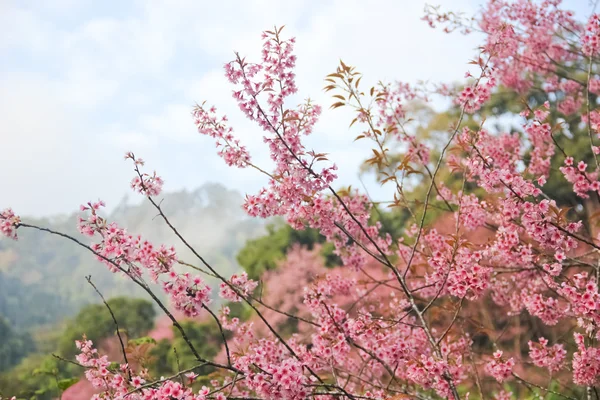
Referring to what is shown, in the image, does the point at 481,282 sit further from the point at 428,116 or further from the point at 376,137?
the point at 428,116

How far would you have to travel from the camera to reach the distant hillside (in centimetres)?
5909

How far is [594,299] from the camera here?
6.88ft

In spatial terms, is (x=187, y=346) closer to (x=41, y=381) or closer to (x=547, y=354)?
(x=41, y=381)

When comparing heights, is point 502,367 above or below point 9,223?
below

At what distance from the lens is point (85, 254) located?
87.5 metres

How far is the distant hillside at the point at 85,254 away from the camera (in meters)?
59.1

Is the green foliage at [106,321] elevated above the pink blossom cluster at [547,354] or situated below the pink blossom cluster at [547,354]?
above

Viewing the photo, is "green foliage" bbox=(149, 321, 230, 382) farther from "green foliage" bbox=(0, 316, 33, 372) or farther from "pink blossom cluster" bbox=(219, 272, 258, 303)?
"green foliage" bbox=(0, 316, 33, 372)

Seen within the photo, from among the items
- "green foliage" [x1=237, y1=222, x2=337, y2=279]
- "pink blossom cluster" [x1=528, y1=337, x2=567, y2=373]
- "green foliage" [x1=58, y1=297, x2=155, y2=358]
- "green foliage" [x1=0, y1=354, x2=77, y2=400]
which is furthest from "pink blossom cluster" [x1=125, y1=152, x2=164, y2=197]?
"green foliage" [x1=58, y1=297, x2=155, y2=358]

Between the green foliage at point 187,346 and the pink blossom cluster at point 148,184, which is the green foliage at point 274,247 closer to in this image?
the green foliage at point 187,346

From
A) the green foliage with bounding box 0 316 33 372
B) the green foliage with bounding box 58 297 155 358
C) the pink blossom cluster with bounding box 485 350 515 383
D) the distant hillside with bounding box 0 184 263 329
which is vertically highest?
the distant hillside with bounding box 0 184 263 329

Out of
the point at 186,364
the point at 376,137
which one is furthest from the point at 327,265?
the point at 376,137

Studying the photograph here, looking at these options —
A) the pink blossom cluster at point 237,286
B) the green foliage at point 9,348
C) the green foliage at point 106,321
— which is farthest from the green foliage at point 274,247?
the green foliage at point 9,348

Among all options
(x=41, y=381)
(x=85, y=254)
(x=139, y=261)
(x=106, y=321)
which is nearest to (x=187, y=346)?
(x=41, y=381)
